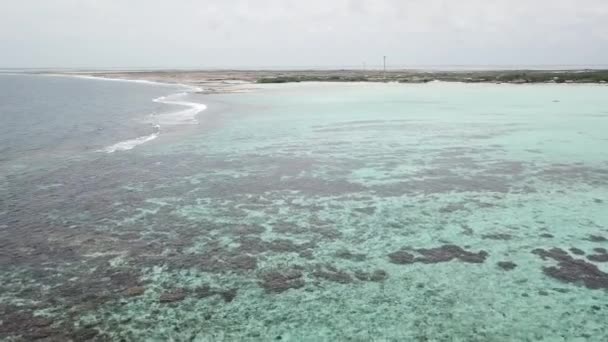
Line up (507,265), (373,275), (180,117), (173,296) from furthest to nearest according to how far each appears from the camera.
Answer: (180,117) → (507,265) → (373,275) → (173,296)

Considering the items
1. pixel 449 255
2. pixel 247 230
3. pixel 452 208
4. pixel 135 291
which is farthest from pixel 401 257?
pixel 135 291

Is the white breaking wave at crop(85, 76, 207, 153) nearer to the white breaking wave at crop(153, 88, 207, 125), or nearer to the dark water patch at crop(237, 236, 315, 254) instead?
the white breaking wave at crop(153, 88, 207, 125)

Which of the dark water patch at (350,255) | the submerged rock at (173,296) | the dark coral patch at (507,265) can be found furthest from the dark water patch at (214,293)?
the dark coral patch at (507,265)

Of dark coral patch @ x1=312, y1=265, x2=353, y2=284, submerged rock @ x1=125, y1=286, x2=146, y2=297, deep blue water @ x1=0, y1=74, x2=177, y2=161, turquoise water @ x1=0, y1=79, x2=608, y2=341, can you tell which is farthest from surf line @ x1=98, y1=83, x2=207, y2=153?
dark coral patch @ x1=312, y1=265, x2=353, y2=284

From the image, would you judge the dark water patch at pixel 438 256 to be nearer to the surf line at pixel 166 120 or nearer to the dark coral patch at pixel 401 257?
the dark coral patch at pixel 401 257

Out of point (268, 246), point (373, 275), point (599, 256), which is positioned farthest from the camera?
point (268, 246)

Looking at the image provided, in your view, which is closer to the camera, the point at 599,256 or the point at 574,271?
the point at 574,271

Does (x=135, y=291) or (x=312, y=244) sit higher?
(x=312, y=244)

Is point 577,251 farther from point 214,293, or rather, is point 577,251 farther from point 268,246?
point 214,293
